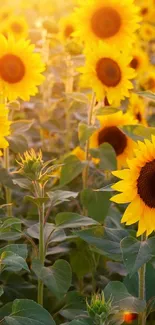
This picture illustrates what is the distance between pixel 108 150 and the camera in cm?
264

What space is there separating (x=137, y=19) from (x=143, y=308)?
1428 mm

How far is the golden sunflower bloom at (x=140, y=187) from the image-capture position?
184 cm

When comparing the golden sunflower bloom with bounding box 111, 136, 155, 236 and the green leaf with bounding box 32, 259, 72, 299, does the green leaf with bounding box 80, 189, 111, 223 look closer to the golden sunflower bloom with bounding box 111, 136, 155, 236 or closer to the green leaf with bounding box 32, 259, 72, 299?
the green leaf with bounding box 32, 259, 72, 299

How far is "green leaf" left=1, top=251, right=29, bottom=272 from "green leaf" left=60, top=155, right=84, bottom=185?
2.51 feet

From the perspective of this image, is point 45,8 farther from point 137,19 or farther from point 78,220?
point 78,220

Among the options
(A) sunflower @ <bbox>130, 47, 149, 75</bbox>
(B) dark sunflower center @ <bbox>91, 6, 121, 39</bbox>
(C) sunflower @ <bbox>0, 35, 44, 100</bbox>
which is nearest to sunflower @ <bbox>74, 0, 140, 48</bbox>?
(B) dark sunflower center @ <bbox>91, 6, 121, 39</bbox>

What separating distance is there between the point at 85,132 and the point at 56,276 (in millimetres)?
713

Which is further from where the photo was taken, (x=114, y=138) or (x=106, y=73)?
(x=114, y=138)

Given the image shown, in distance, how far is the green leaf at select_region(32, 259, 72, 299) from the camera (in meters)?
1.95

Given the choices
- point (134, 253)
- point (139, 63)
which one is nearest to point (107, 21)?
point (139, 63)

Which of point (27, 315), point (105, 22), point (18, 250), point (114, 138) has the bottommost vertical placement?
point (27, 315)

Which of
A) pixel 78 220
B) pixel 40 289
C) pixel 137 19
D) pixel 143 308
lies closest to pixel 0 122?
pixel 78 220

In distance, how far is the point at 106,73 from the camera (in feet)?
8.80

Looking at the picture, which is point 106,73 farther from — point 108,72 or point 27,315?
point 27,315
